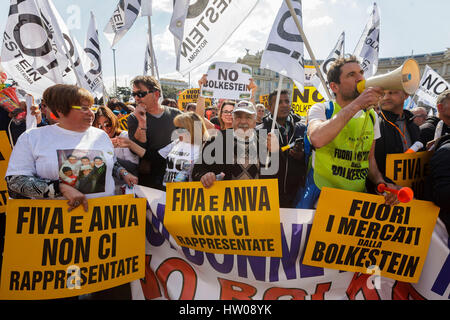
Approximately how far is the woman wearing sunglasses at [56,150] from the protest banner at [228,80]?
3.01 m

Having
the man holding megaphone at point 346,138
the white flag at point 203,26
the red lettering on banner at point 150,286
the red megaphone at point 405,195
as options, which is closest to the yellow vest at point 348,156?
the man holding megaphone at point 346,138

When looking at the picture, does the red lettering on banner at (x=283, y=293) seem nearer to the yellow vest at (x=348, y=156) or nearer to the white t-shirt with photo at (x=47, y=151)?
the yellow vest at (x=348, y=156)

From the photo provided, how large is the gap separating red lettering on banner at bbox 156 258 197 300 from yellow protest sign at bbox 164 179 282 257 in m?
0.19

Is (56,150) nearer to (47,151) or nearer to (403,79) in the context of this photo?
(47,151)

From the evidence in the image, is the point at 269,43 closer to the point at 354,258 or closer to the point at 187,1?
the point at 187,1

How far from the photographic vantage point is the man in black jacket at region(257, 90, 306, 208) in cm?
292

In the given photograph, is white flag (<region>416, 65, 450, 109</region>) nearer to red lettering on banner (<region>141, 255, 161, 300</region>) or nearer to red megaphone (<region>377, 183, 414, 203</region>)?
red megaphone (<region>377, 183, 414, 203</region>)

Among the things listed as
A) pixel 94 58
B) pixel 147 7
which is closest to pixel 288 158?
pixel 147 7

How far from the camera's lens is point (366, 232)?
205 cm

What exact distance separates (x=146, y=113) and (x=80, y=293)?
194 centimetres

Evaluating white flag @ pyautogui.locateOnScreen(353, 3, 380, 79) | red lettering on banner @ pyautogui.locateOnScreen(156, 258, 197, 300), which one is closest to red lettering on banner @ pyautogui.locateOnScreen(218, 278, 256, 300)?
red lettering on banner @ pyautogui.locateOnScreen(156, 258, 197, 300)
